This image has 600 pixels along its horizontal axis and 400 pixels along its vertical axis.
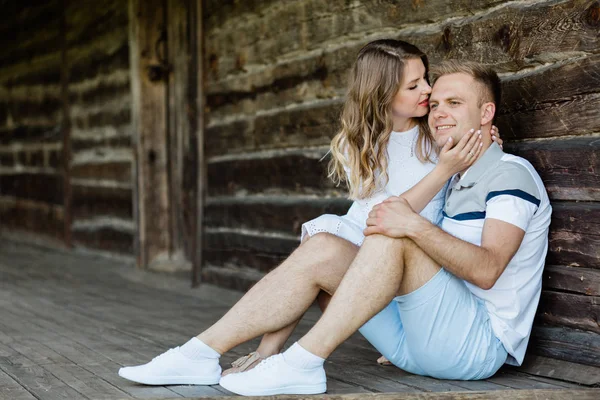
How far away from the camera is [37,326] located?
4.51m

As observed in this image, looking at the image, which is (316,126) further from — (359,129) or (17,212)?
(17,212)

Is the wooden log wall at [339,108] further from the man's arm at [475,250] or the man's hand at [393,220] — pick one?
the man's hand at [393,220]

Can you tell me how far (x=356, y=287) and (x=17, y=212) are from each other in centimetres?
866

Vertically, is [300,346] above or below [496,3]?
below

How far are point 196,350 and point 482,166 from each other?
1.08 meters

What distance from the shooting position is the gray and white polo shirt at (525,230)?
2.97 m

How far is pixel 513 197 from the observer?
291 cm

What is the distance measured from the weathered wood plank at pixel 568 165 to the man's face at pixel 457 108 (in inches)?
13.7

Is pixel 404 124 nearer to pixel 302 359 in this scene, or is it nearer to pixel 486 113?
pixel 486 113

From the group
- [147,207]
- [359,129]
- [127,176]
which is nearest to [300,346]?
[359,129]

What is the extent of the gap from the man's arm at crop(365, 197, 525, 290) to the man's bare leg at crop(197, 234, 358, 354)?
0.27m

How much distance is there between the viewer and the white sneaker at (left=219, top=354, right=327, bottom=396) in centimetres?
281

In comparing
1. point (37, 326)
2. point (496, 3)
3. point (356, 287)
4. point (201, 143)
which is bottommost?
point (37, 326)

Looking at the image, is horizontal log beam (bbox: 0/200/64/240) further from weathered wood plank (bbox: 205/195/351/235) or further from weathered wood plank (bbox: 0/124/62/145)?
weathered wood plank (bbox: 205/195/351/235)
